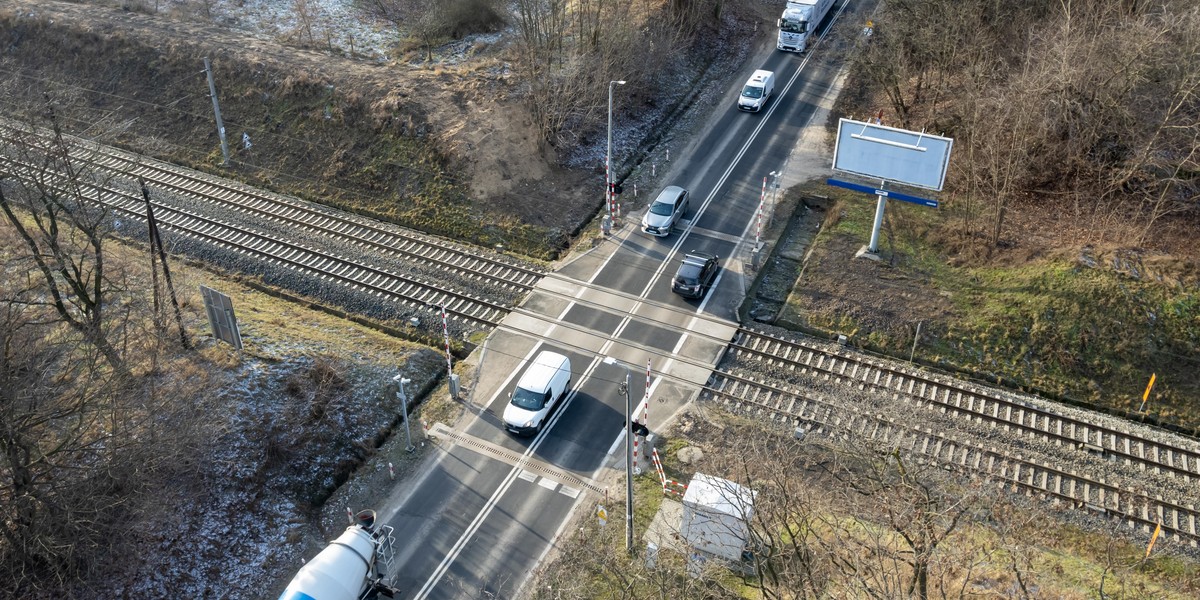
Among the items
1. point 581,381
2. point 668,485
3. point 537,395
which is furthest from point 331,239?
point 668,485

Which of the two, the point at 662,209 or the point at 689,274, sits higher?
the point at 662,209

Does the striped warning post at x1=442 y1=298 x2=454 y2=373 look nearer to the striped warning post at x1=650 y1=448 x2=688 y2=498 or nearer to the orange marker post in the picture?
the striped warning post at x1=650 y1=448 x2=688 y2=498

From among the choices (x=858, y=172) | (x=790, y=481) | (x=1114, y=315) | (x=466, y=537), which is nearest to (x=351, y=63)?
(x=858, y=172)

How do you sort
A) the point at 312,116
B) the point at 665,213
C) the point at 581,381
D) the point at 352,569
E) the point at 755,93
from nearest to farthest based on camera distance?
1. the point at 352,569
2. the point at 581,381
3. the point at 665,213
4. the point at 312,116
5. the point at 755,93

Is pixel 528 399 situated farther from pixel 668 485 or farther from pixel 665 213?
pixel 665 213

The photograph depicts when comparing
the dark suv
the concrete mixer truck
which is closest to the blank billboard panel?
the dark suv

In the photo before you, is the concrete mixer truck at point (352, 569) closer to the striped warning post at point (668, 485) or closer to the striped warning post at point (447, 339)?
the striped warning post at point (447, 339)
